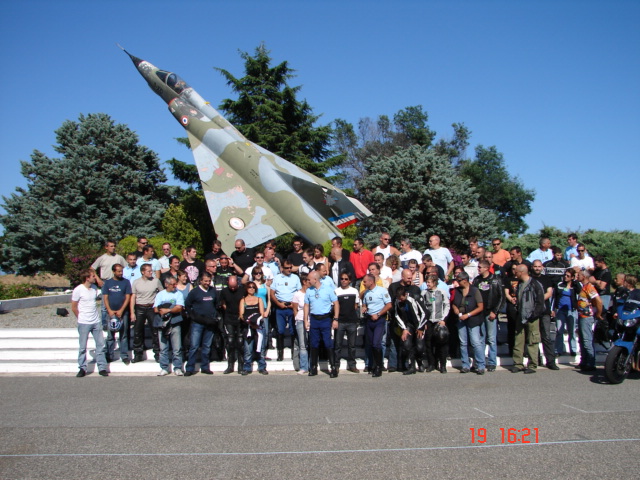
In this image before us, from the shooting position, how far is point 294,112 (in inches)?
910

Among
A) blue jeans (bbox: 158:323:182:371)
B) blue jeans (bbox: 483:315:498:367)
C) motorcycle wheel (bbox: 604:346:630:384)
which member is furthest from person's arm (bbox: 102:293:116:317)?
motorcycle wheel (bbox: 604:346:630:384)

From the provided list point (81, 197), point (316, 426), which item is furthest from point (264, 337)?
point (81, 197)

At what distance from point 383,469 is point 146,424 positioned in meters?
2.85

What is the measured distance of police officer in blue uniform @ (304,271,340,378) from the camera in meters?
8.30

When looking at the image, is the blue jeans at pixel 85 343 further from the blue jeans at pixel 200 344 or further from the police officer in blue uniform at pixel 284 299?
the police officer in blue uniform at pixel 284 299

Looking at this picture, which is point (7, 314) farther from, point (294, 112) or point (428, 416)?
point (294, 112)

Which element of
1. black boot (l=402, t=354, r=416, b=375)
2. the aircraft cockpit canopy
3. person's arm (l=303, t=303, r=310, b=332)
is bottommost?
black boot (l=402, t=354, r=416, b=375)

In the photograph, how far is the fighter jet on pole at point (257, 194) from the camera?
1388 centimetres

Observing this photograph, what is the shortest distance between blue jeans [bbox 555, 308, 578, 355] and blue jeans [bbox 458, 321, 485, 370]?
1.85 m

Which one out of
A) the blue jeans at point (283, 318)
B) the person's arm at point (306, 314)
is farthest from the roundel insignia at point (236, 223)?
the person's arm at point (306, 314)

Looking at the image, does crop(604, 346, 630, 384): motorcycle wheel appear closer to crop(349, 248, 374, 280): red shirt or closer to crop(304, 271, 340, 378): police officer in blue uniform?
crop(304, 271, 340, 378): police officer in blue uniform

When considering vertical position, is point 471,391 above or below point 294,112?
below

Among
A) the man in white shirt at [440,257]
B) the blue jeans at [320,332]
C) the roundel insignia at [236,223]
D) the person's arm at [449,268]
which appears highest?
the roundel insignia at [236,223]

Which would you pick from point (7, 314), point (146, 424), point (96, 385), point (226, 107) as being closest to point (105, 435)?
point (146, 424)
